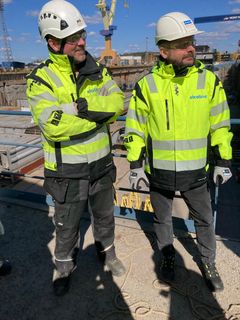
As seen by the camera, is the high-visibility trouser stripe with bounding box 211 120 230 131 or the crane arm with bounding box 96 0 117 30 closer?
the high-visibility trouser stripe with bounding box 211 120 230 131

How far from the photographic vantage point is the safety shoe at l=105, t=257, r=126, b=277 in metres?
2.89

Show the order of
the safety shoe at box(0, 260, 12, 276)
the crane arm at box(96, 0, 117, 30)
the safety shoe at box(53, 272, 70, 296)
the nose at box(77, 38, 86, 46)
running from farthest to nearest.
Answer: the crane arm at box(96, 0, 117, 30) < the safety shoe at box(0, 260, 12, 276) < the safety shoe at box(53, 272, 70, 296) < the nose at box(77, 38, 86, 46)

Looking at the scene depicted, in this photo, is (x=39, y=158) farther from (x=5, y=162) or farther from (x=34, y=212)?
(x=34, y=212)

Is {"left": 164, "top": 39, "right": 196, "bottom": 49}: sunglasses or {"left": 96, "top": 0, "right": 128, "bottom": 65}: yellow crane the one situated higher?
{"left": 96, "top": 0, "right": 128, "bottom": 65}: yellow crane

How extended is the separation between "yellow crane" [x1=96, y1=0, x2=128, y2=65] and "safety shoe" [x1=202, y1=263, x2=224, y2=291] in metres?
65.4

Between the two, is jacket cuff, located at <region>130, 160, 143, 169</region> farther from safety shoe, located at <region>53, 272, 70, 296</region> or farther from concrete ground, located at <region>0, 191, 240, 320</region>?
safety shoe, located at <region>53, 272, 70, 296</region>

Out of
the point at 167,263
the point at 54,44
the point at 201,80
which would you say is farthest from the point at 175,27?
the point at 167,263

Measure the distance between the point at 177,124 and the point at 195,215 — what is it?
856mm

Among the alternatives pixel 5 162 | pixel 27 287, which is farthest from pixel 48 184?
pixel 5 162

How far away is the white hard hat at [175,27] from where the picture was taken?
87.4 inches

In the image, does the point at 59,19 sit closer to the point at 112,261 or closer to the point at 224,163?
the point at 224,163

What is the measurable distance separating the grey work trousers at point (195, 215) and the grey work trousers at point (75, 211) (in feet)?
1.52

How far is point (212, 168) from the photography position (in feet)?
9.08

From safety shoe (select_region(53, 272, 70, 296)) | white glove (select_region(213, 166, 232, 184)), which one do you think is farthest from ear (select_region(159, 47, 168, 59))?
safety shoe (select_region(53, 272, 70, 296))
